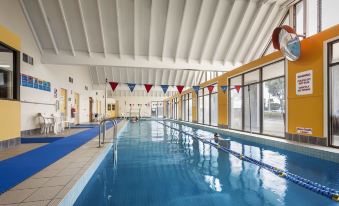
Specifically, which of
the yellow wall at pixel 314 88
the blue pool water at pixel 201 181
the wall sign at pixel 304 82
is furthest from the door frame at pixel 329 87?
the blue pool water at pixel 201 181

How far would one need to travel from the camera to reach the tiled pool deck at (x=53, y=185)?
2.14m

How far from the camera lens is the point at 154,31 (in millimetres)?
9680

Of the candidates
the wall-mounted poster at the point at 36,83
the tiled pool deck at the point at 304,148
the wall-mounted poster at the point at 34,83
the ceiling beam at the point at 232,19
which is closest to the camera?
the tiled pool deck at the point at 304,148

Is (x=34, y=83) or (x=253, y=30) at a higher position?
(x=253, y=30)

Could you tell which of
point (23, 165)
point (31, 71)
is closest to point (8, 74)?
point (31, 71)

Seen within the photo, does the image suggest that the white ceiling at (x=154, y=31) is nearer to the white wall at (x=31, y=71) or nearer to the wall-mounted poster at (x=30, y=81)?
the white wall at (x=31, y=71)

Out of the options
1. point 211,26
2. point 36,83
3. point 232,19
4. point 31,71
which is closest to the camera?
point 31,71

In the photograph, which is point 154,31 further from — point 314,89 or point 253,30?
point 314,89

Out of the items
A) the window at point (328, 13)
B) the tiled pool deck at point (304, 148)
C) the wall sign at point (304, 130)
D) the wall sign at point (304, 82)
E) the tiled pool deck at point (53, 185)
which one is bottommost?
the tiled pool deck at point (304, 148)

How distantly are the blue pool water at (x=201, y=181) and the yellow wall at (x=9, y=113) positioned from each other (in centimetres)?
240

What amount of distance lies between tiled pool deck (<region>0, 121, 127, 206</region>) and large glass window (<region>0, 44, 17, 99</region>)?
294 cm

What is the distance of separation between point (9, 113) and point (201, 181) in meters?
4.69

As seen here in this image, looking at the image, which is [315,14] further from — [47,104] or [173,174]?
[47,104]

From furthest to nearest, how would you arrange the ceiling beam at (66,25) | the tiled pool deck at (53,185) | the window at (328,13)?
the ceiling beam at (66,25) → the window at (328,13) → the tiled pool deck at (53,185)
